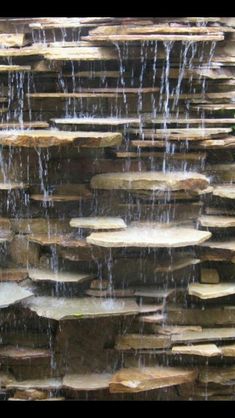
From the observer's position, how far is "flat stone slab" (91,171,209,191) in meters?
4.23

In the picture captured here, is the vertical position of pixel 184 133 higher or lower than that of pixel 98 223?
higher

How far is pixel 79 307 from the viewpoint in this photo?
425 centimetres

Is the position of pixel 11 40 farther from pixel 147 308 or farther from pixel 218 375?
pixel 218 375

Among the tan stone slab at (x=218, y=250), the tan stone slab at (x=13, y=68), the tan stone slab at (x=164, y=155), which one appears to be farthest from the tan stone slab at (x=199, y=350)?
the tan stone slab at (x=13, y=68)

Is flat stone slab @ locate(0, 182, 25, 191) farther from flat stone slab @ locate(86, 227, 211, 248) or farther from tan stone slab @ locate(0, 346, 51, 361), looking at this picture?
tan stone slab @ locate(0, 346, 51, 361)

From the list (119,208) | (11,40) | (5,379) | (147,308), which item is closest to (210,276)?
(147,308)

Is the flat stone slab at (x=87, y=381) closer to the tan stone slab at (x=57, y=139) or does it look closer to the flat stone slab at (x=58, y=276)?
the flat stone slab at (x=58, y=276)

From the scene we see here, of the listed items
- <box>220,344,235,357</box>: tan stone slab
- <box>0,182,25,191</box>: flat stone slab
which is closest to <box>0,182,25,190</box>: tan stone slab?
<box>0,182,25,191</box>: flat stone slab

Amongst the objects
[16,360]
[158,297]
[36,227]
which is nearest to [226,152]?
[158,297]

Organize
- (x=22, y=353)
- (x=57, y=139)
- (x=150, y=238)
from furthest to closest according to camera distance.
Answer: (x=22, y=353) → (x=150, y=238) → (x=57, y=139)

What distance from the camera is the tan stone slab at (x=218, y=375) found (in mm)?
4363

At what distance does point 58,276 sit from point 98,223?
0.49m

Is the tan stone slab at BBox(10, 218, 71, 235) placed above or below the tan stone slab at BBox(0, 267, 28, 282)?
above

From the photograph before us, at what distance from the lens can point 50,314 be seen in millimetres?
4133
